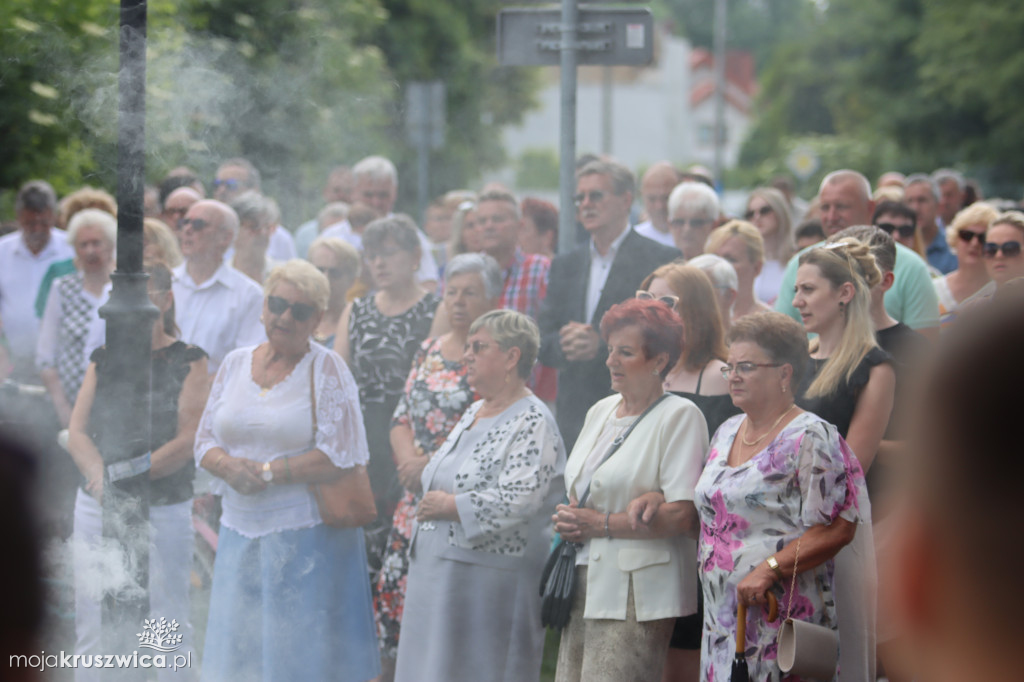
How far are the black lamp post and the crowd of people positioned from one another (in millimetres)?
79

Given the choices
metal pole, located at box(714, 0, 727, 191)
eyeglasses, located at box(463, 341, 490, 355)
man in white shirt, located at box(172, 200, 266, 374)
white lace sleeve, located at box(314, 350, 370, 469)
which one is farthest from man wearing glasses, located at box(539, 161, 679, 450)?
metal pole, located at box(714, 0, 727, 191)

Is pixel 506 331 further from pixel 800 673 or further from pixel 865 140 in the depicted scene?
pixel 865 140

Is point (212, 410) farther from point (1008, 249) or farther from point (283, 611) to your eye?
point (1008, 249)

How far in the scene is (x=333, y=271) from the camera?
5.66 m

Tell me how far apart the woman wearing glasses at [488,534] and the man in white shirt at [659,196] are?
2.29m

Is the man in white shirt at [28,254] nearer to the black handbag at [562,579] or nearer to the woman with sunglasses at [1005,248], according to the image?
the black handbag at [562,579]

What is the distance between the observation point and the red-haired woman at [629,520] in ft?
12.0

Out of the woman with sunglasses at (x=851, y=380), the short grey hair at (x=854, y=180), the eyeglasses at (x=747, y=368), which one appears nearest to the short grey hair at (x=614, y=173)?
the short grey hair at (x=854, y=180)

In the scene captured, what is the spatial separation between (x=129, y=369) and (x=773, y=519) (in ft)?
7.23

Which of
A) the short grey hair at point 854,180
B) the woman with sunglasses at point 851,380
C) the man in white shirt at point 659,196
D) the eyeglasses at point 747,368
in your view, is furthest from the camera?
the man in white shirt at point 659,196

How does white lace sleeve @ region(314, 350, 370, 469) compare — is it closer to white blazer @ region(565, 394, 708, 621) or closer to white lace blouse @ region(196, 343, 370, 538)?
white lace blouse @ region(196, 343, 370, 538)

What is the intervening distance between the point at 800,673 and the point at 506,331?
66.8 inches

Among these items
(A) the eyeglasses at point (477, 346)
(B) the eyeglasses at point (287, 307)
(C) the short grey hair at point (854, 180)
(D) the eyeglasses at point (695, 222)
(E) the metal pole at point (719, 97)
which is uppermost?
(E) the metal pole at point (719, 97)

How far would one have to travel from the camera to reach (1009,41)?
22.7m
